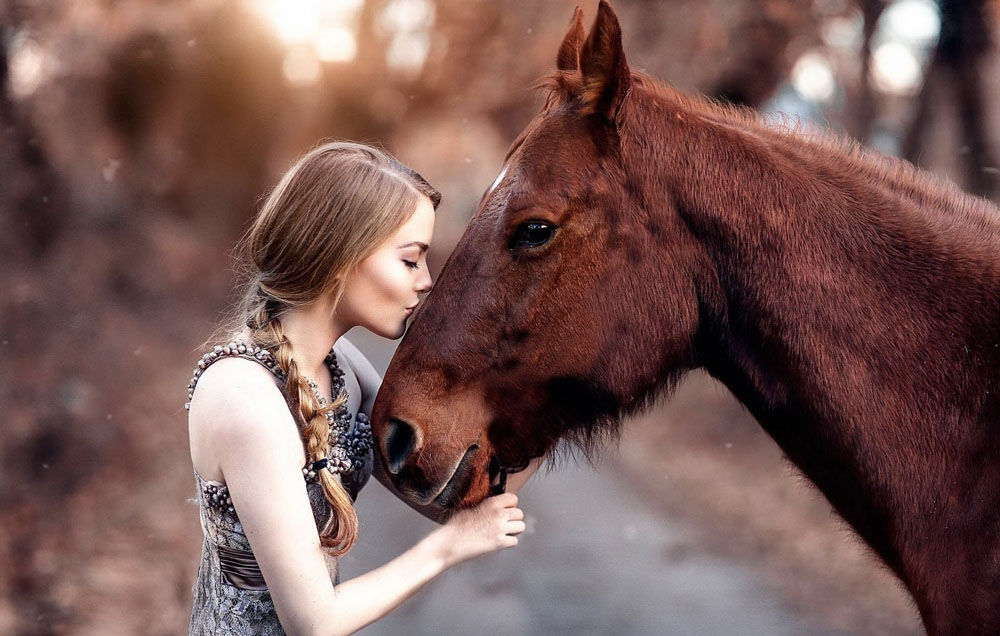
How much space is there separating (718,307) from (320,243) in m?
0.72

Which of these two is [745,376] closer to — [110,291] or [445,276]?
[445,276]

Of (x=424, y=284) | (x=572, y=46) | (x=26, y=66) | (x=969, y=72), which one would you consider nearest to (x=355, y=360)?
(x=424, y=284)

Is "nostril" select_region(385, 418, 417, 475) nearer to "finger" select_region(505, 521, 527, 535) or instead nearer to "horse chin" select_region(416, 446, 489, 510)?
"horse chin" select_region(416, 446, 489, 510)

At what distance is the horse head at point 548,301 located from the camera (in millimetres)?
1368

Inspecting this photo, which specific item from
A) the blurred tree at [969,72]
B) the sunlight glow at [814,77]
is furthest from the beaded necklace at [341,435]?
the sunlight glow at [814,77]

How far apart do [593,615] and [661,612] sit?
37cm

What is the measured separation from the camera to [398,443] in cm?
141

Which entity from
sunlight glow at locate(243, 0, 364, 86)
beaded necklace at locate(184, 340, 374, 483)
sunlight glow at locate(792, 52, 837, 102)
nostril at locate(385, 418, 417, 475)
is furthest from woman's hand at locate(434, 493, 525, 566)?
sunlight glow at locate(792, 52, 837, 102)

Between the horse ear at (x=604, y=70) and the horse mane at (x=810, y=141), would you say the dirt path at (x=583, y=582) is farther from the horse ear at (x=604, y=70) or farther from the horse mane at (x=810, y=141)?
the horse ear at (x=604, y=70)

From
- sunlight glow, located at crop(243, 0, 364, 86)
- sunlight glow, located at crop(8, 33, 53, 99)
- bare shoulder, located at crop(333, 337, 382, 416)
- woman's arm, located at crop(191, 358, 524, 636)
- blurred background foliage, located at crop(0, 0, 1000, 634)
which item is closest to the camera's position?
woman's arm, located at crop(191, 358, 524, 636)

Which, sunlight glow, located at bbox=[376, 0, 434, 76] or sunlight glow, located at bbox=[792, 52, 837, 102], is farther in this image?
sunlight glow, located at bbox=[792, 52, 837, 102]

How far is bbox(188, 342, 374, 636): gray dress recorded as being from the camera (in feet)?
4.54

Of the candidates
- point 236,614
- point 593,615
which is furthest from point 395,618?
point 236,614

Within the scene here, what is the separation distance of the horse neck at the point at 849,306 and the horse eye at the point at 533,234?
0.20 metres
